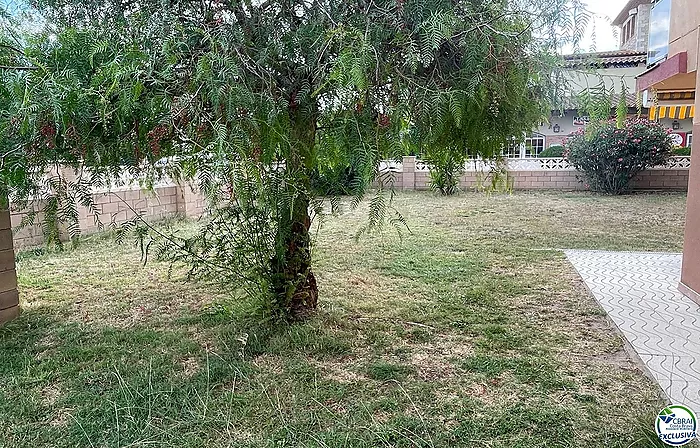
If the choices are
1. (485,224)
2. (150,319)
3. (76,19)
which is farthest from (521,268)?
(76,19)

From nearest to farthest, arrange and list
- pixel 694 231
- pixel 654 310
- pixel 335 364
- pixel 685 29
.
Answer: pixel 335 364
pixel 654 310
pixel 694 231
pixel 685 29

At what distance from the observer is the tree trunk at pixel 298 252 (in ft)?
9.75

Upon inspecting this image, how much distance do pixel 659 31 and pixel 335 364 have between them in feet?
20.2

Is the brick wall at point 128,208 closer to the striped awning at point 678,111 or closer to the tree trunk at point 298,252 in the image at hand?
the tree trunk at point 298,252

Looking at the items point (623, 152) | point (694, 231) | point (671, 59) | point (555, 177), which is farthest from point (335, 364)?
point (555, 177)

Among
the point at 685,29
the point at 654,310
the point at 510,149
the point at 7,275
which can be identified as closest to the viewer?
the point at 510,149

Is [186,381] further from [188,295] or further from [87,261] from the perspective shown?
[87,261]

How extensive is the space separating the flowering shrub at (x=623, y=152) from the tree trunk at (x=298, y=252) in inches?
428

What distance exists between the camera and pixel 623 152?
12641 millimetres

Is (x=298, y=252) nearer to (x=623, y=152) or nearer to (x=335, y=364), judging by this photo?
(x=335, y=364)

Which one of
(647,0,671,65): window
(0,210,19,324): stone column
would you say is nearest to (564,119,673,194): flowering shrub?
(647,0,671,65): window

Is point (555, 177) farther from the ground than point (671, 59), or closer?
closer

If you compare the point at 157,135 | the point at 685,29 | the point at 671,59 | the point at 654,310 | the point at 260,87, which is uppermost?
the point at 685,29

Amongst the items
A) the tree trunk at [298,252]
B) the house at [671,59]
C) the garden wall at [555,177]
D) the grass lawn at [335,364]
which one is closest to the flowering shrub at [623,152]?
the garden wall at [555,177]
